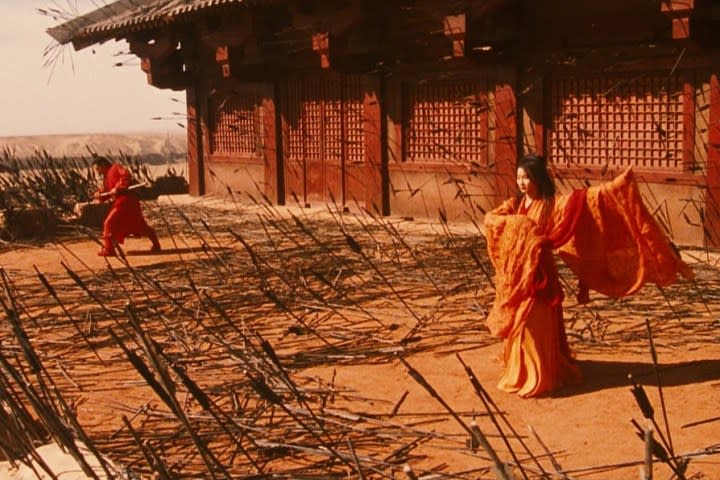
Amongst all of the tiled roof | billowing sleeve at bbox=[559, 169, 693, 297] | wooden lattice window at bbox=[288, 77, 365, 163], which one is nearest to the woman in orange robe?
billowing sleeve at bbox=[559, 169, 693, 297]

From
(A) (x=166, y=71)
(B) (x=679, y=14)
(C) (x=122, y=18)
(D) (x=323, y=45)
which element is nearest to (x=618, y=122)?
(B) (x=679, y=14)

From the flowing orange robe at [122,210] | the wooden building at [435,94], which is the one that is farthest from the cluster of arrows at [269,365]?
the wooden building at [435,94]

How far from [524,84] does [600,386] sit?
620 centimetres

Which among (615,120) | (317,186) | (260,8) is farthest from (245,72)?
(615,120)

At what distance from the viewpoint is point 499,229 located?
5.16 m

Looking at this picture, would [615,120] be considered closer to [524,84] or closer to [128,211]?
[524,84]

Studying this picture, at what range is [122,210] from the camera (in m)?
11.1

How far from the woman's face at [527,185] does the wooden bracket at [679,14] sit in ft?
14.1

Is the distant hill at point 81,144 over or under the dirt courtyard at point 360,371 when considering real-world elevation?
over

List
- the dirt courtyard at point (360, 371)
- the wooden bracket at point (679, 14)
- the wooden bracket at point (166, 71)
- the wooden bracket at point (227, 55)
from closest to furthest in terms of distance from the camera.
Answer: the dirt courtyard at point (360, 371) → the wooden bracket at point (679, 14) → the wooden bracket at point (227, 55) → the wooden bracket at point (166, 71)

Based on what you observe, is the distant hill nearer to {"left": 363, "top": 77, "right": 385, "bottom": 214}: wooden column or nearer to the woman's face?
{"left": 363, "top": 77, "right": 385, "bottom": 214}: wooden column

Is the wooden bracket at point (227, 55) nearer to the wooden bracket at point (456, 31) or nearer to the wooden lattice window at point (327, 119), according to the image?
the wooden lattice window at point (327, 119)

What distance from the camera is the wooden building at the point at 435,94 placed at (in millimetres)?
9469

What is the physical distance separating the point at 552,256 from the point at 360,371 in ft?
4.64
